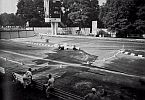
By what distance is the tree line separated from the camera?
1577cm

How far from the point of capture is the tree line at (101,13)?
1577 centimetres

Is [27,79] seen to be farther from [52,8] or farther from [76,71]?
[52,8]

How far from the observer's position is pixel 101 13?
1079 inches

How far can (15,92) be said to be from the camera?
7812 mm

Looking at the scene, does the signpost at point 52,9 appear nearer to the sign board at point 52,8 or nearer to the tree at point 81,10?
the sign board at point 52,8

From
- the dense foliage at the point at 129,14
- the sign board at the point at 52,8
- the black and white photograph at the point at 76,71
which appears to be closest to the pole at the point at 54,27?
the sign board at the point at 52,8

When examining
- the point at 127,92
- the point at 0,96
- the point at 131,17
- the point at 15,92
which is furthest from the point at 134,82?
the point at 131,17

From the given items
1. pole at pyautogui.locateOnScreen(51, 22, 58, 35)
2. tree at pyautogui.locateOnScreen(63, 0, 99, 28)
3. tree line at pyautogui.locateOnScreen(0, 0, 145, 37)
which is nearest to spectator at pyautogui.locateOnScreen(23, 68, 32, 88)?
tree line at pyautogui.locateOnScreen(0, 0, 145, 37)

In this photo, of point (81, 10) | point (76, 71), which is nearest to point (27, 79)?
point (76, 71)

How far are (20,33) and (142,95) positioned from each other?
24417 millimetres

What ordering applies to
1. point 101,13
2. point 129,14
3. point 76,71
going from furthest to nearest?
point 101,13, point 129,14, point 76,71

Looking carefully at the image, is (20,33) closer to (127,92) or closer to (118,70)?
(118,70)

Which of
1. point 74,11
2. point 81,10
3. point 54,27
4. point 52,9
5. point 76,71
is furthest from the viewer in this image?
point 54,27

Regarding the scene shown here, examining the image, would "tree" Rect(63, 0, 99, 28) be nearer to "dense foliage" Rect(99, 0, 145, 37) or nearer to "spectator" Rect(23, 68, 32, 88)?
"dense foliage" Rect(99, 0, 145, 37)
